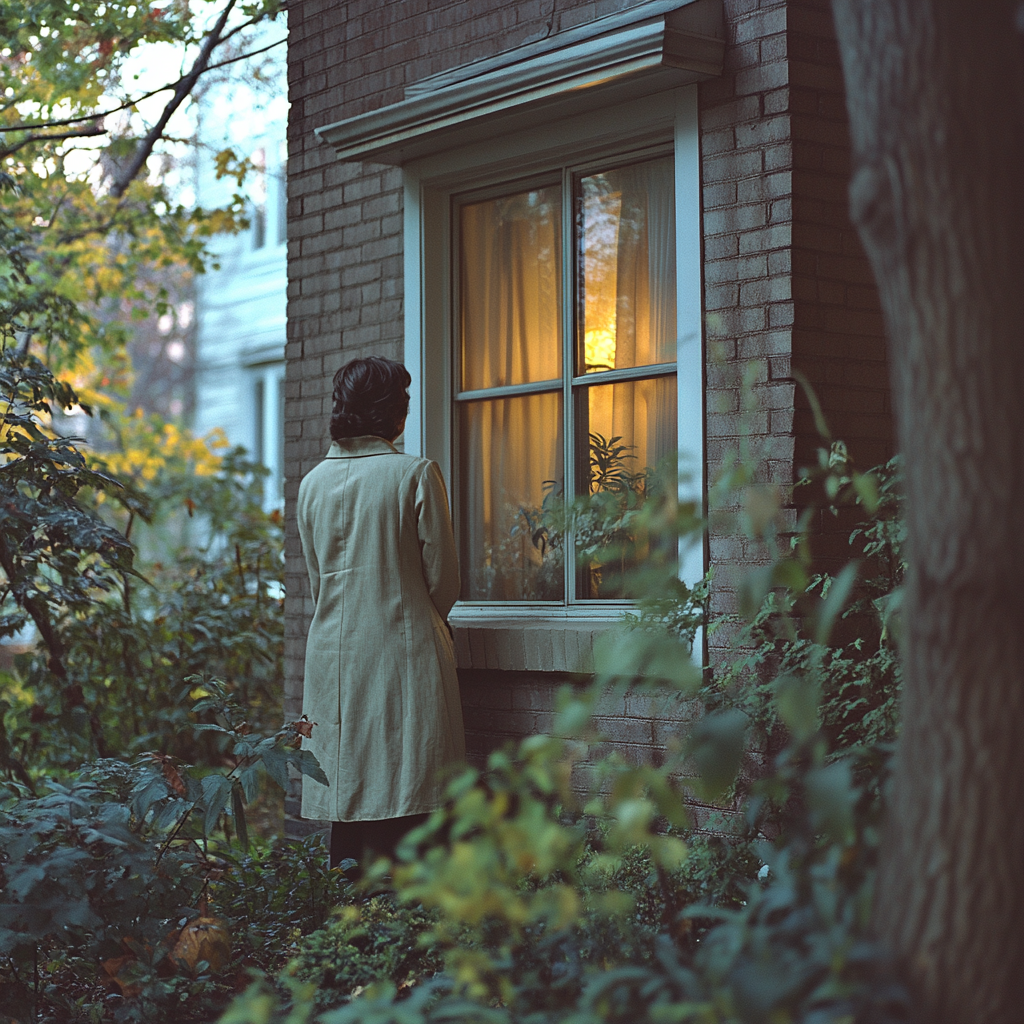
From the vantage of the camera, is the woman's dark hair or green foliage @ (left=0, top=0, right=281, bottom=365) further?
green foliage @ (left=0, top=0, right=281, bottom=365)

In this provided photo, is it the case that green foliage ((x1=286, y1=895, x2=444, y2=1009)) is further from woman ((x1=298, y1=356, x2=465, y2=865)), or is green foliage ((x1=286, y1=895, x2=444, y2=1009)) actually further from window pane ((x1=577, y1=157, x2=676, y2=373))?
window pane ((x1=577, y1=157, x2=676, y2=373))

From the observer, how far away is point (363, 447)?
4258mm

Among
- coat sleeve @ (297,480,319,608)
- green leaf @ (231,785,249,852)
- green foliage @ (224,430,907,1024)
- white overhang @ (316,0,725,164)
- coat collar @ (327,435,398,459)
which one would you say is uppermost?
white overhang @ (316,0,725,164)

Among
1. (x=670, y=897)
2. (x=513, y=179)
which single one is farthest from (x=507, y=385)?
(x=670, y=897)

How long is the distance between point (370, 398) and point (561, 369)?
90 cm

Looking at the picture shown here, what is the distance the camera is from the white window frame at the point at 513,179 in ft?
13.7

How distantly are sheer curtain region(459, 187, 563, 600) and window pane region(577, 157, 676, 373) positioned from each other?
146mm

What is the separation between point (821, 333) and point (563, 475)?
1.18 metres

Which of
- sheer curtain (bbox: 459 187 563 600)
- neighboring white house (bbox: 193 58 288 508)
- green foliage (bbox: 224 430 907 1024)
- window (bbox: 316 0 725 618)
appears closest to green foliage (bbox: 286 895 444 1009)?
green foliage (bbox: 224 430 907 1024)

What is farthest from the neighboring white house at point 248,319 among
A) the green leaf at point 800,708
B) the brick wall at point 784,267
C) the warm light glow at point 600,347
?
the green leaf at point 800,708

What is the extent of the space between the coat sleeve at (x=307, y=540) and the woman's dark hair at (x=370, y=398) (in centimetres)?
27

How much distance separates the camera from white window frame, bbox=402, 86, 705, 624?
419 centimetres

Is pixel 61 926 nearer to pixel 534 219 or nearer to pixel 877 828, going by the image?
pixel 877 828

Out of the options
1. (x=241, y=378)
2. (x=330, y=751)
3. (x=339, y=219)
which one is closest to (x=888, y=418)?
(x=330, y=751)
